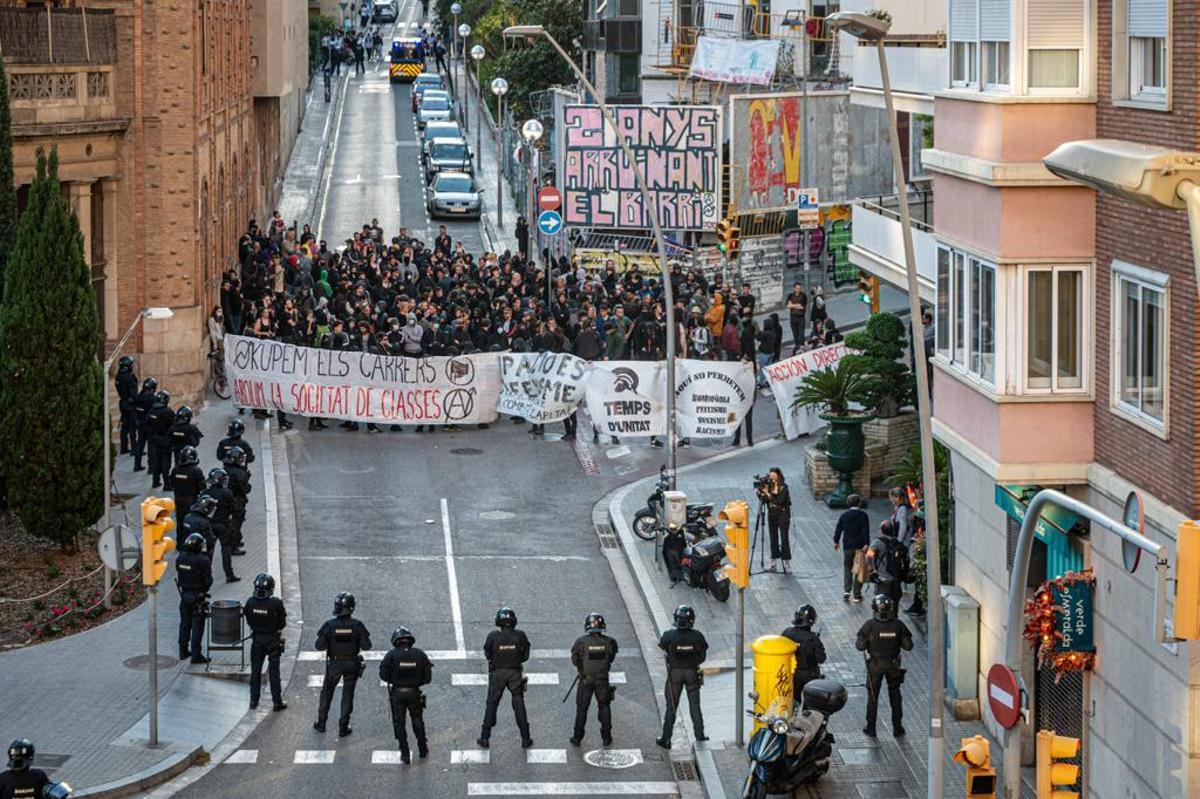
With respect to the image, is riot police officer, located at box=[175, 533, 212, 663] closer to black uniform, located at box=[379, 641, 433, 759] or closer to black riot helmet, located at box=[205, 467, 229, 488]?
black riot helmet, located at box=[205, 467, 229, 488]

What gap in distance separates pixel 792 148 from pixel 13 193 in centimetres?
2654

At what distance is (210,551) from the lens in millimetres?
27031

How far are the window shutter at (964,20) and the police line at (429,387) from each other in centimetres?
1513

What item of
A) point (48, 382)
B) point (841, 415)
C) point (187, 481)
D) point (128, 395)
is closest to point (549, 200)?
point (128, 395)

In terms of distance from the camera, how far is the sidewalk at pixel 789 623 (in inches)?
855

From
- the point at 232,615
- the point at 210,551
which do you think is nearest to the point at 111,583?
the point at 210,551

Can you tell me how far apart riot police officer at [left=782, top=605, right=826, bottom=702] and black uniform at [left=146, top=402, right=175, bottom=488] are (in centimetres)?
1396

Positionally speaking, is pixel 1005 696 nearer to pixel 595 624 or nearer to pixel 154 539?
pixel 595 624

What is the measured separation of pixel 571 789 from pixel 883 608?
3800 millimetres

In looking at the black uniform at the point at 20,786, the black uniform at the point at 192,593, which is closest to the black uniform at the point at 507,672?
the black uniform at the point at 192,593

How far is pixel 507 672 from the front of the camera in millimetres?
22625

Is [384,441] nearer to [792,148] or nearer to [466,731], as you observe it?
[466,731]

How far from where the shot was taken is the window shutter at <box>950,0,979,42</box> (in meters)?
21.5

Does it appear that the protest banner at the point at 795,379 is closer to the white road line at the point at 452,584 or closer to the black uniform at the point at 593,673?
the white road line at the point at 452,584
